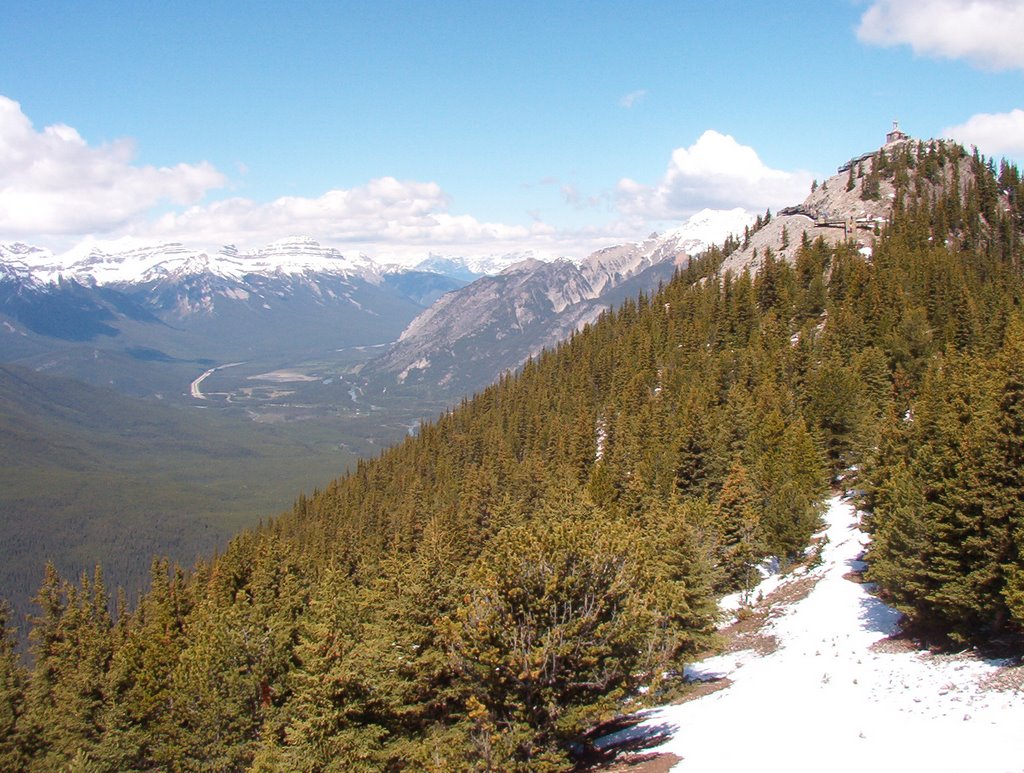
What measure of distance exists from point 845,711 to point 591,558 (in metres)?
12.2

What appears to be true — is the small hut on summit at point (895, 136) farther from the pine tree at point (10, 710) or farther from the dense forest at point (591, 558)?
the pine tree at point (10, 710)

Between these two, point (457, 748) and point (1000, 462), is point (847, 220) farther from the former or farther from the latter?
point (457, 748)

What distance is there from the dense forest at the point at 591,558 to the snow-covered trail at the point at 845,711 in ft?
8.34

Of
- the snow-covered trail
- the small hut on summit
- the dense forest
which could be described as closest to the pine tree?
the dense forest

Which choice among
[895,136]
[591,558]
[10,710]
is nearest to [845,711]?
[591,558]

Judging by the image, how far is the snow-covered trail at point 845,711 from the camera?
890 inches

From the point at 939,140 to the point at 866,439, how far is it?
146 meters

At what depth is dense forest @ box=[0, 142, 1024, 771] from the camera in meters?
27.0

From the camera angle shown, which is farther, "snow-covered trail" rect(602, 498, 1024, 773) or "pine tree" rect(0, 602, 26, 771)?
"pine tree" rect(0, 602, 26, 771)

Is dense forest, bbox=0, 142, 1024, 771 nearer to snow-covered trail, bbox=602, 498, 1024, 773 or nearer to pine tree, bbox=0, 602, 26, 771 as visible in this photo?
pine tree, bbox=0, 602, 26, 771

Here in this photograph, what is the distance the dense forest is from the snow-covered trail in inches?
100

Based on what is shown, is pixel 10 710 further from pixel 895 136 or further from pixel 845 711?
pixel 895 136

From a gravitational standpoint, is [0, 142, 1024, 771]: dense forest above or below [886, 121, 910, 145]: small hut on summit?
below

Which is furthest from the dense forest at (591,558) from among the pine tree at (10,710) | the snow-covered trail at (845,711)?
the snow-covered trail at (845,711)
